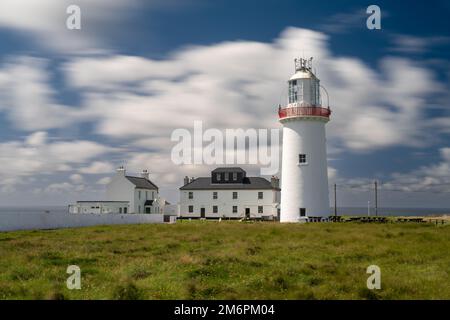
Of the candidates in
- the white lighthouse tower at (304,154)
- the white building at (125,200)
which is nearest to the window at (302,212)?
the white lighthouse tower at (304,154)

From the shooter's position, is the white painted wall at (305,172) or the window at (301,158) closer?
the white painted wall at (305,172)

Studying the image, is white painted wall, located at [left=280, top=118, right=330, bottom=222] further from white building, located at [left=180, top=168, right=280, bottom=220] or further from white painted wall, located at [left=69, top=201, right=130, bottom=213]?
white painted wall, located at [left=69, top=201, right=130, bottom=213]

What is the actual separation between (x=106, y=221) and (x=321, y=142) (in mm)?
24004

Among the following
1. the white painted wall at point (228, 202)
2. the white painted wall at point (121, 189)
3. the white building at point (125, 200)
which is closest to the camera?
the white building at point (125, 200)

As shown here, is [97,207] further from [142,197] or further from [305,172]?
[305,172]

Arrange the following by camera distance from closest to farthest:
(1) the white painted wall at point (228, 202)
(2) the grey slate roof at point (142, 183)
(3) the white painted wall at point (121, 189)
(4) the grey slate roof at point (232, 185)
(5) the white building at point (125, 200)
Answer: (5) the white building at point (125, 200) → (3) the white painted wall at point (121, 189) → (1) the white painted wall at point (228, 202) → (4) the grey slate roof at point (232, 185) → (2) the grey slate roof at point (142, 183)

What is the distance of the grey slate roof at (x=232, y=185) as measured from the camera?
65.8 meters

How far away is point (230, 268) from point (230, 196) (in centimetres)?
4905

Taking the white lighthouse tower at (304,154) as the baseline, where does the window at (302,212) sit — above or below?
below

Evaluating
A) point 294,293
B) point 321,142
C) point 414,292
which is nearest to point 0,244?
point 294,293

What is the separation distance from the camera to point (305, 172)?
1731 inches

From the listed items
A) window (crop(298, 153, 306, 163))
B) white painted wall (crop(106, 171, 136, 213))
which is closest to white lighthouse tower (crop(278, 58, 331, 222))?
window (crop(298, 153, 306, 163))

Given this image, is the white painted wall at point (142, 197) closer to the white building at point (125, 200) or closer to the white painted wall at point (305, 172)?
the white building at point (125, 200)

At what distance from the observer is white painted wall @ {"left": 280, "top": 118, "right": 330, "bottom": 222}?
43.8 meters
